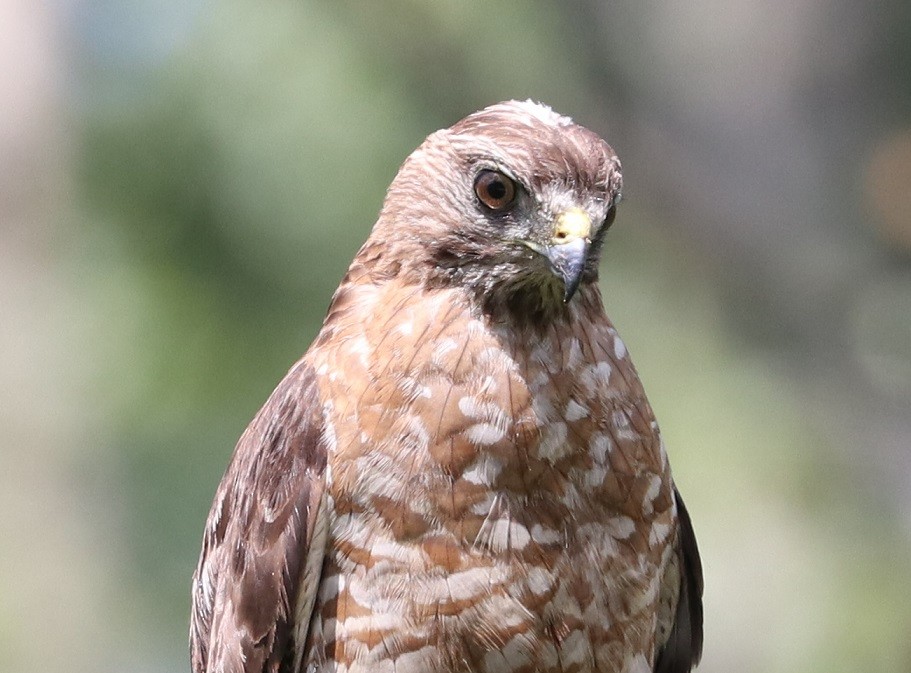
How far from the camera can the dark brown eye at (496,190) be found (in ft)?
8.07

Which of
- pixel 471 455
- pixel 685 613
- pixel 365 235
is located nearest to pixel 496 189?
pixel 471 455

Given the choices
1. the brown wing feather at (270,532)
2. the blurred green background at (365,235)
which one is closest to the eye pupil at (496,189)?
the brown wing feather at (270,532)

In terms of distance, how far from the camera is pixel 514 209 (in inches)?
96.7

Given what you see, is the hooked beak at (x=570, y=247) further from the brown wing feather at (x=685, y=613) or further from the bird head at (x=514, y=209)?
the brown wing feather at (x=685, y=613)

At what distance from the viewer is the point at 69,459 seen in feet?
18.9

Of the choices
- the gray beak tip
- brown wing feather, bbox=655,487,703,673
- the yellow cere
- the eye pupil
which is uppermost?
the eye pupil

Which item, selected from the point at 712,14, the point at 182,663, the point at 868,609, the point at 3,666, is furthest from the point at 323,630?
the point at 712,14

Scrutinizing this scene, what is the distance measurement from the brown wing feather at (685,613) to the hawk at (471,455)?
0.24 meters

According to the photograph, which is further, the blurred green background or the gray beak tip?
the blurred green background

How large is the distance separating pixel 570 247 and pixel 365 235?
7.13 ft

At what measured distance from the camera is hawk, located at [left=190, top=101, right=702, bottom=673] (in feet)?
8.06

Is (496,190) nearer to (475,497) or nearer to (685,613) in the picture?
(475,497)

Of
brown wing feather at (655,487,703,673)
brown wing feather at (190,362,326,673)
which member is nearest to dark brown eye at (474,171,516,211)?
brown wing feather at (190,362,326,673)

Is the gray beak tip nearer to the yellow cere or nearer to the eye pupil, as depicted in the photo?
the yellow cere
